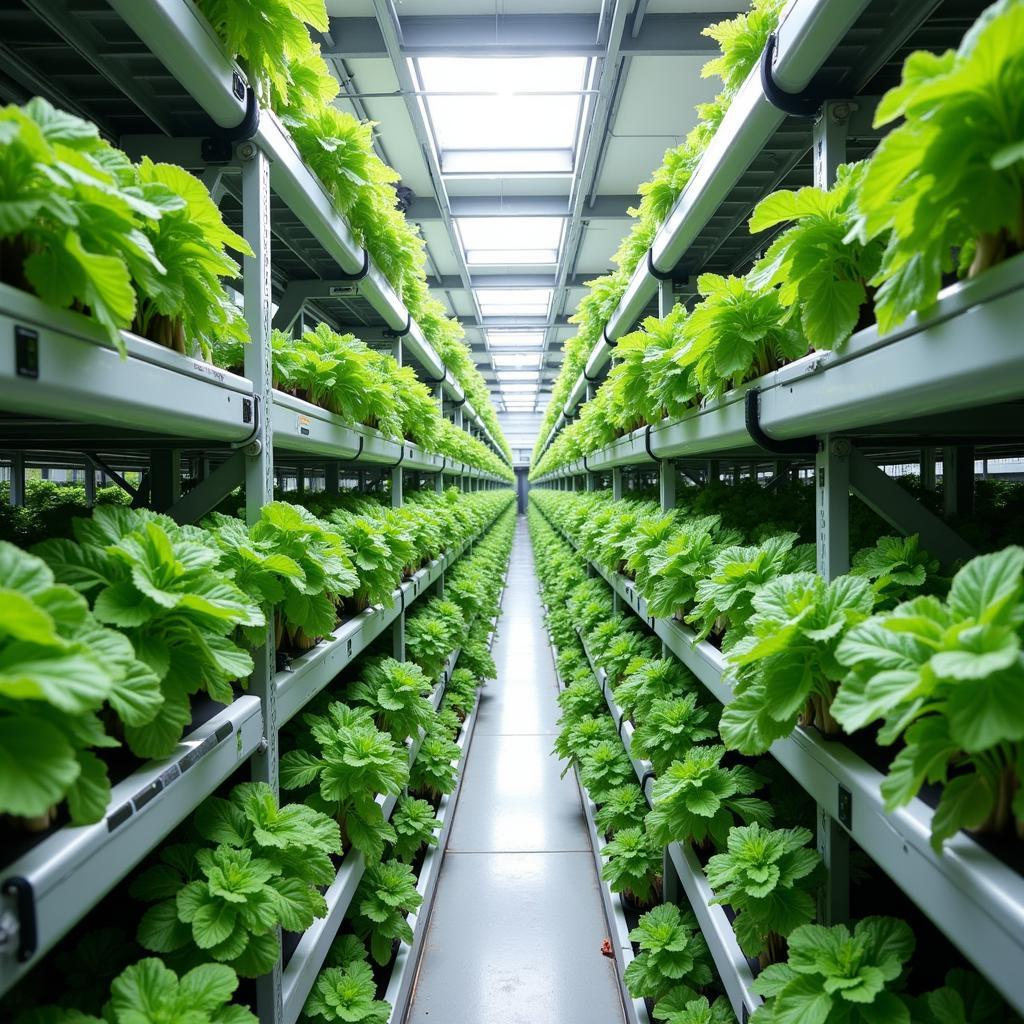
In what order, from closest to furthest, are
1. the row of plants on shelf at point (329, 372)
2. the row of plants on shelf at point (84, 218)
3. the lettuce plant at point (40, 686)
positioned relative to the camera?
the lettuce plant at point (40, 686) < the row of plants on shelf at point (84, 218) < the row of plants on shelf at point (329, 372)

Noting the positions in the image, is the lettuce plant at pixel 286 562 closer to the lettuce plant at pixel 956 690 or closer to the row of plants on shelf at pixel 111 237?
the row of plants on shelf at pixel 111 237

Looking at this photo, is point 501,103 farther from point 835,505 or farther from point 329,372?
point 835,505

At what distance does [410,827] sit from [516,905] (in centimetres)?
71

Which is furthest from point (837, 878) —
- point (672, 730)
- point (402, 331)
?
point (402, 331)

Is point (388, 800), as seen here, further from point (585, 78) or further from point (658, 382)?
point (585, 78)

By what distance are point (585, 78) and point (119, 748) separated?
5327 mm

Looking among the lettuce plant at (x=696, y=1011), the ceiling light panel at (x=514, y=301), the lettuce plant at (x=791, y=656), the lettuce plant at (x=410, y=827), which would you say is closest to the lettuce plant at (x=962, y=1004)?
the lettuce plant at (x=791, y=656)

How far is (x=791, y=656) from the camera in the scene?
4.44ft

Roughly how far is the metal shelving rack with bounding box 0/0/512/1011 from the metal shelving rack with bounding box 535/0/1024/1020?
45.4 inches

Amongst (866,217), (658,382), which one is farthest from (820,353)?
(658,382)

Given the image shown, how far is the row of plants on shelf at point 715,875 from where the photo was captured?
1.21m

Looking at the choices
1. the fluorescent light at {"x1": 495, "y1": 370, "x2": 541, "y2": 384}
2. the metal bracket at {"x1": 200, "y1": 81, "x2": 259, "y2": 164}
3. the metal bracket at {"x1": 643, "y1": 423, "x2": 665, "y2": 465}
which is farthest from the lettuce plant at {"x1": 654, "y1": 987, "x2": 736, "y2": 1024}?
the fluorescent light at {"x1": 495, "y1": 370, "x2": 541, "y2": 384}

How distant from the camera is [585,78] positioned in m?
5.16

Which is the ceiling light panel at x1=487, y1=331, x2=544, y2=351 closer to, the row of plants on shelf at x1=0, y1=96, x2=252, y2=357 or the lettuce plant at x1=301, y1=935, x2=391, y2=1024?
the lettuce plant at x1=301, y1=935, x2=391, y2=1024
